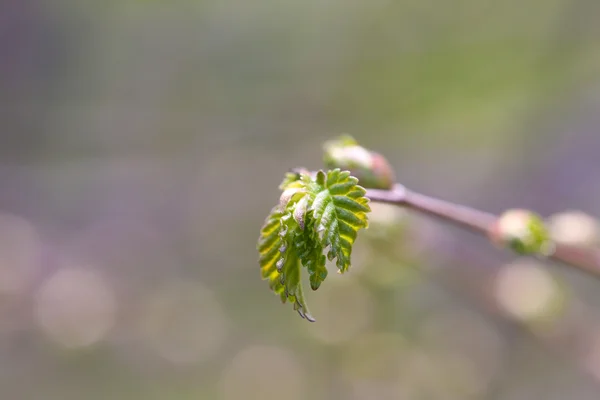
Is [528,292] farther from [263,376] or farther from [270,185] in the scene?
[270,185]

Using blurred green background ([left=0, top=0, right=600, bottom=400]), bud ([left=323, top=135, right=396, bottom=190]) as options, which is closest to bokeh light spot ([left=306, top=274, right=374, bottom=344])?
blurred green background ([left=0, top=0, right=600, bottom=400])

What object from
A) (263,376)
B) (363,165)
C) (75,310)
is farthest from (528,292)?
(75,310)

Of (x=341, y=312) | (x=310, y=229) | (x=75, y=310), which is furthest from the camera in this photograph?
(x=75, y=310)

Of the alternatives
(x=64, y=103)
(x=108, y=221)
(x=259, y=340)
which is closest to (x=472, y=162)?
(x=259, y=340)

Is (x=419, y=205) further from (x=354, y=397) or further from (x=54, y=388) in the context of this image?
(x=54, y=388)

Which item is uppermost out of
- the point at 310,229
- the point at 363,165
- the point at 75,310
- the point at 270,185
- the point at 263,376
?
the point at 270,185

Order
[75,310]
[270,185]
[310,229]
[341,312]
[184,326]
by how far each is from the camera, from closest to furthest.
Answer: [310,229] → [341,312] → [75,310] → [184,326] → [270,185]

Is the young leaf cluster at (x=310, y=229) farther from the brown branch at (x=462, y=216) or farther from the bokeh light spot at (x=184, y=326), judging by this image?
the bokeh light spot at (x=184, y=326)
